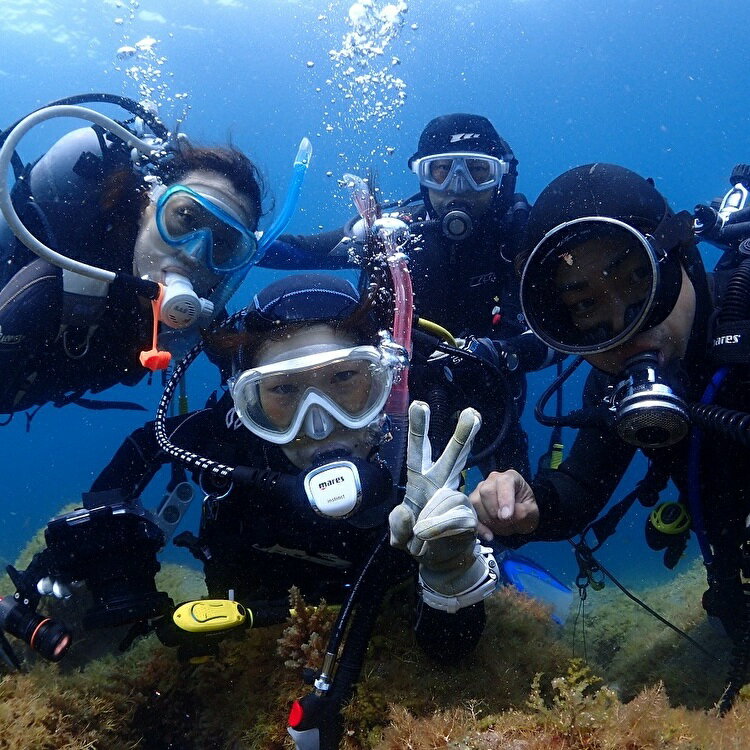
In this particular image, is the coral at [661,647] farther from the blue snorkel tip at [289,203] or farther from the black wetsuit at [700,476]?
the blue snorkel tip at [289,203]

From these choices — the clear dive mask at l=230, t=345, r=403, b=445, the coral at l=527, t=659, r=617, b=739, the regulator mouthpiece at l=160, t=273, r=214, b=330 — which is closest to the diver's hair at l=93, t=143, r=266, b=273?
the regulator mouthpiece at l=160, t=273, r=214, b=330

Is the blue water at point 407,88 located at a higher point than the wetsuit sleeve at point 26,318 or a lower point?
higher

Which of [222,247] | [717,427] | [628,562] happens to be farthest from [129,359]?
[628,562]

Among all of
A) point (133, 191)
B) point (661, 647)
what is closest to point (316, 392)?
point (133, 191)

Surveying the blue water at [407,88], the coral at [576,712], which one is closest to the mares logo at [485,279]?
the blue water at [407,88]

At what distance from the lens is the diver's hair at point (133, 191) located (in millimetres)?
4664

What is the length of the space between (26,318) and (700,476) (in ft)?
14.9

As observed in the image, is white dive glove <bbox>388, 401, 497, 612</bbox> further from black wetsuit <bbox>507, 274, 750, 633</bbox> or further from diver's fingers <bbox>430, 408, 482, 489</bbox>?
black wetsuit <bbox>507, 274, 750, 633</bbox>

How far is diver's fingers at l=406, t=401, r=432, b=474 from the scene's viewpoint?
1.96m

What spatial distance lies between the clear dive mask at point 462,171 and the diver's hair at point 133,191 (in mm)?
2549

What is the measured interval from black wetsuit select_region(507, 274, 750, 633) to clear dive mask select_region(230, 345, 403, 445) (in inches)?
42.7

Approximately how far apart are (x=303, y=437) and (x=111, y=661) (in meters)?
2.10

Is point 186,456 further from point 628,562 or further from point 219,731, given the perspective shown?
point 628,562

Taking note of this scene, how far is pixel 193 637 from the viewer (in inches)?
112
